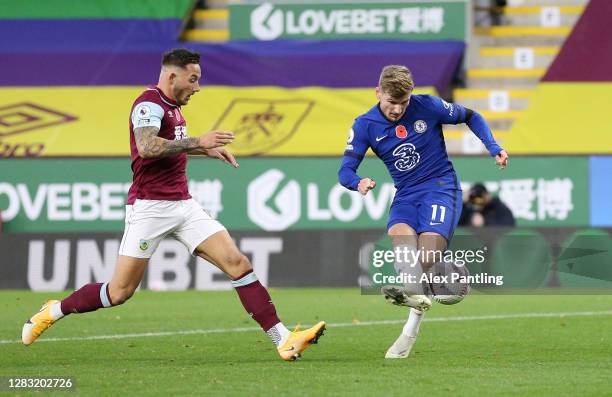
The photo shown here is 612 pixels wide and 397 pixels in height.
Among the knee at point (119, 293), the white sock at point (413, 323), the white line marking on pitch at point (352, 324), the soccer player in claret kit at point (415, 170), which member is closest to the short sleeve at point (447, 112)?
the soccer player in claret kit at point (415, 170)

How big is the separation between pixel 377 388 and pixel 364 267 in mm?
9871

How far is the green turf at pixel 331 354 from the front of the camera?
7.91 meters

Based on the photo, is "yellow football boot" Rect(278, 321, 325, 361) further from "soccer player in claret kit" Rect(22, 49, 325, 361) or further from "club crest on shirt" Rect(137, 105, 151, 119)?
"club crest on shirt" Rect(137, 105, 151, 119)

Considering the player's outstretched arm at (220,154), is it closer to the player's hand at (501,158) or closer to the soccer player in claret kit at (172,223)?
the soccer player in claret kit at (172,223)

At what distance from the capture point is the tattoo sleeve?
8930 mm

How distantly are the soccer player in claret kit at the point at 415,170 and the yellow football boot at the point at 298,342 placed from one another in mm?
687

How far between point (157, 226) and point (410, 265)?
5.68ft

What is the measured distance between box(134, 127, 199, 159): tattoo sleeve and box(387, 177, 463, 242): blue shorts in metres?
1.57

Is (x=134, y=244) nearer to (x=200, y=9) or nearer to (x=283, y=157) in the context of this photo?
(x=283, y=157)

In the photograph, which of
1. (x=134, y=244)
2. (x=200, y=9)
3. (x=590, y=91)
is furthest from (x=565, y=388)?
(x=200, y=9)

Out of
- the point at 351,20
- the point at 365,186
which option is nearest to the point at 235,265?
the point at 365,186

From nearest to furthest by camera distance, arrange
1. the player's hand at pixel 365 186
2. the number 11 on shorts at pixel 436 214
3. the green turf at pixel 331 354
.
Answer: the green turf at pixel 331 354, the player's hand at pixel 365 186, the number 11 on shorts at pixel 436 214

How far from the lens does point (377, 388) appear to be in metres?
7.79

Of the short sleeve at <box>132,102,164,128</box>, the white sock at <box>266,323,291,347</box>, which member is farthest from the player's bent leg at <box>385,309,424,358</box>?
the short sleeve at <box>132,102,164,128</box>
